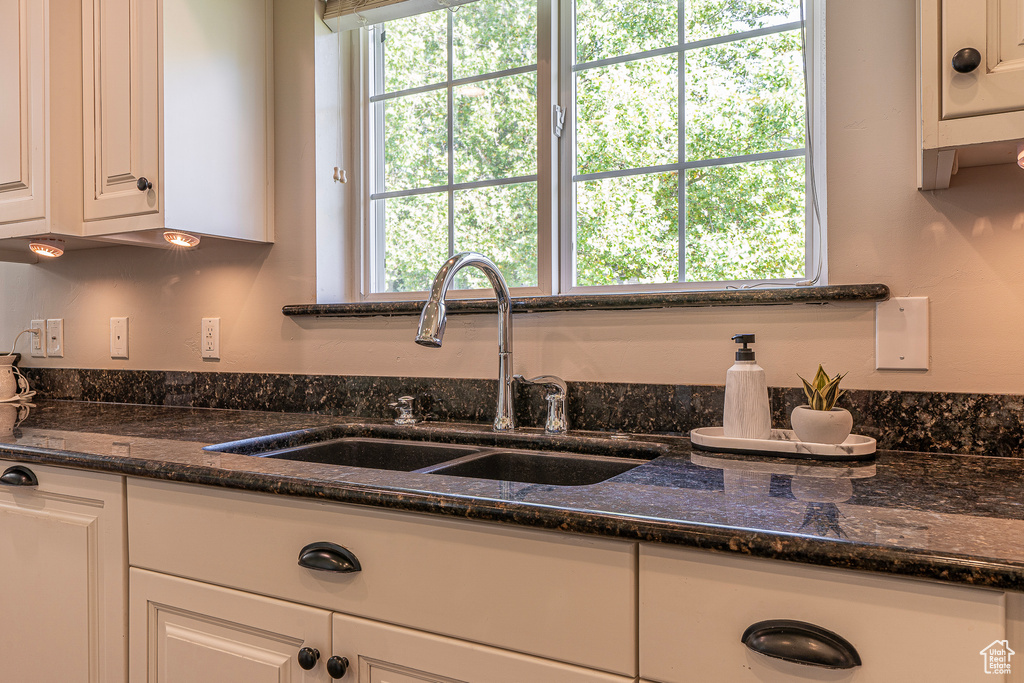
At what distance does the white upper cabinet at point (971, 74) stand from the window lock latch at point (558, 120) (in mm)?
842

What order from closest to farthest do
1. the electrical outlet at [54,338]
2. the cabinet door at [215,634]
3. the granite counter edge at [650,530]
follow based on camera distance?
1. the granite counter edge at [650,530]
2. the cabinet door at [215,634]
3. the electrical outlet at [54,338]

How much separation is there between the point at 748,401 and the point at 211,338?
1.53m

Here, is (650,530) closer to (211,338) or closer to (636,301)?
(636,301)

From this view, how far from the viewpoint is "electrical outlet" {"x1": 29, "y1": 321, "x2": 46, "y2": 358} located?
231 cm

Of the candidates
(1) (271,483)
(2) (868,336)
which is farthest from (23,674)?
(2) (868,336)

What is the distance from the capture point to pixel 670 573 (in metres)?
0.73

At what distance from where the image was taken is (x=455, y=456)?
1400 mm

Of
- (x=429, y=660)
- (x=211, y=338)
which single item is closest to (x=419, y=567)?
(x=429, y=660)

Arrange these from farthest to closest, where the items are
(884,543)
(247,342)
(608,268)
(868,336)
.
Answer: (247,342)
(608,268)
(868,336)
(884,543)

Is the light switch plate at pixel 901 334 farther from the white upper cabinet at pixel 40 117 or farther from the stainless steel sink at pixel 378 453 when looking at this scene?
the white upper cabinet at pixel 40 117

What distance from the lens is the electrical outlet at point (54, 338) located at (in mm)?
2277

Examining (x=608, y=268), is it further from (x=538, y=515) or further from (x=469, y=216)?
(x=538, y=515)

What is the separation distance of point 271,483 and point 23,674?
84cm

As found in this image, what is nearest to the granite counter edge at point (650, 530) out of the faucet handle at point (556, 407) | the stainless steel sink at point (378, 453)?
the stainless steel sink at point (378, 453)
